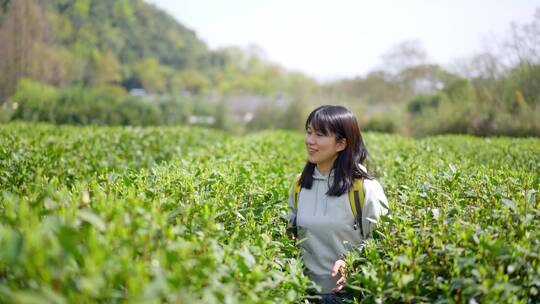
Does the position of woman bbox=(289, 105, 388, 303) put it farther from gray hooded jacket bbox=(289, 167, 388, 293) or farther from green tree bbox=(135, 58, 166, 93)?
green tree bbox=(135, 58, 166, 93)

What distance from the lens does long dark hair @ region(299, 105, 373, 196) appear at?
8.71ft

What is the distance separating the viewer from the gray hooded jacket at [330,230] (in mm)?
2514

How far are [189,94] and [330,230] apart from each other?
31.5 meters

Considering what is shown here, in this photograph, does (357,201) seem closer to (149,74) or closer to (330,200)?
(330,200)

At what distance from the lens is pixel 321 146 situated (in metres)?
2.69

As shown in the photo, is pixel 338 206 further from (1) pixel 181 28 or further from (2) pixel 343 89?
(1) pixel 181 28

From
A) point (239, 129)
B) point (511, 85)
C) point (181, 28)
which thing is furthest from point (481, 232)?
point (181, 28)

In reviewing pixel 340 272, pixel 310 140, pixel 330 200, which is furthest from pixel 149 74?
pixel 340 272

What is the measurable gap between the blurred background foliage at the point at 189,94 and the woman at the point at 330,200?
8.88m

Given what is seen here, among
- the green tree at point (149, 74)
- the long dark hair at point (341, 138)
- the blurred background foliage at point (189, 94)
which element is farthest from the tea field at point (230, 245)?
the green tree at point (149, 74)

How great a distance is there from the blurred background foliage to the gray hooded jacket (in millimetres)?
9090

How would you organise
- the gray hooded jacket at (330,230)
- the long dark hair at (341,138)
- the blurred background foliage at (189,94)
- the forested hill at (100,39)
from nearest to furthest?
the gray hooded jacket at (330,230), the long dark hair at (341,138), the blurred background foliage at (189,94), the forested hill at (100,39)

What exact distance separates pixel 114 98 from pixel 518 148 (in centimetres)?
2014

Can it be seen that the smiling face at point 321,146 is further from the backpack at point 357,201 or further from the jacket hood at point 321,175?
the backpack at point 357,201
